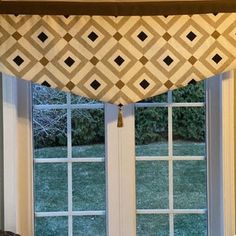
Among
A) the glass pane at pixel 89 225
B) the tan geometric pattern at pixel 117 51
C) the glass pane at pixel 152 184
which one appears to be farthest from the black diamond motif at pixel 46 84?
the glass pane at pixel 89 225

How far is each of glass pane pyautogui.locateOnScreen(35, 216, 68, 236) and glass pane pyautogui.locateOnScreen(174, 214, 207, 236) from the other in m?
0.58

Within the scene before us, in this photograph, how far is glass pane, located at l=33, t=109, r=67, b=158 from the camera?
2.83 m

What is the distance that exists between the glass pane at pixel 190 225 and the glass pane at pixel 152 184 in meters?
0.11

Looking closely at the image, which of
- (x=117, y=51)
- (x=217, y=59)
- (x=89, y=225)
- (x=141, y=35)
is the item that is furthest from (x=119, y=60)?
(x=89, y=225)

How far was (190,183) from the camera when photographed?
112 inches

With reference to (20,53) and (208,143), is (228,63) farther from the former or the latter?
(20,53)

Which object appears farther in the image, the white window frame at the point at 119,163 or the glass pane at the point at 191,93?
the glass pane at the point at 191,93

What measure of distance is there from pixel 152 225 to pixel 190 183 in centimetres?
30

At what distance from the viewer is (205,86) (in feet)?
9.25

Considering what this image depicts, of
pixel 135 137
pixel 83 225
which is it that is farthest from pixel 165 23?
pixel 83 225

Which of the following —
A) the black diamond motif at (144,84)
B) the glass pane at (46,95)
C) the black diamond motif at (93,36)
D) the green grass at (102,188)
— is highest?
the black diamond motif at (93,36)

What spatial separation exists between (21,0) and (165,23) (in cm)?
68

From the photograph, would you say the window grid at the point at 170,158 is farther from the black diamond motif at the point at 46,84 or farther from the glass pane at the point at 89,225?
the black diamond motif at the point at 46,84

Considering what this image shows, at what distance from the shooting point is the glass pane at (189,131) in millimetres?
2842
